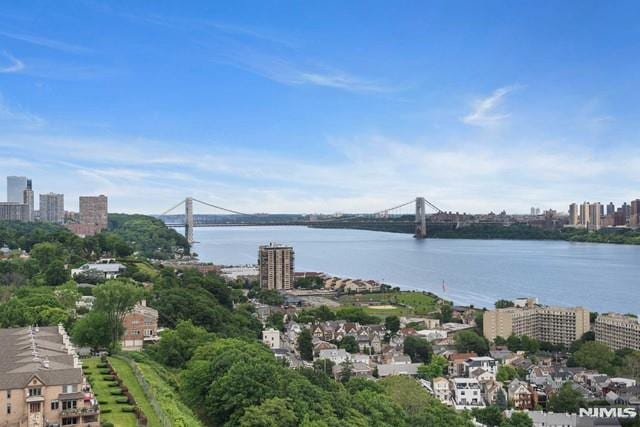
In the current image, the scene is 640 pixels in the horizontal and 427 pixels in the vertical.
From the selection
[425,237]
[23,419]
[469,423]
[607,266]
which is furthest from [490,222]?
[23,419]

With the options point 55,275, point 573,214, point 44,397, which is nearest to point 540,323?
point 55,275

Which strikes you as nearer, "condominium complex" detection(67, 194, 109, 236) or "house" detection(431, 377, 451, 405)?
"house" detection(431, 377, 451, 405)

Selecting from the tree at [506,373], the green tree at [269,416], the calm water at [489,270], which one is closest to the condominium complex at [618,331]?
the tree at [506,373]

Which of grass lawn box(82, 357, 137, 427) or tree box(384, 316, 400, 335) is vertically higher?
grass lawn box(82, 357, 137, 427)

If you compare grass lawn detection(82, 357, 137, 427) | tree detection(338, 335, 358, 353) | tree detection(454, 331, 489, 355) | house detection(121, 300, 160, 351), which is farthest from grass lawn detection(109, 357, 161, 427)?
tree detection(454, 331, 489, 355)

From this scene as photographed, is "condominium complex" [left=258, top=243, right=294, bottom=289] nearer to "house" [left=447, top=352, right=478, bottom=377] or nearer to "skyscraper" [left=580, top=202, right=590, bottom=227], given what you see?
"house" [left=447, top=352, right=478, bottom=377]

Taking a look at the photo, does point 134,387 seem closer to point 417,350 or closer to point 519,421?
point 519,421

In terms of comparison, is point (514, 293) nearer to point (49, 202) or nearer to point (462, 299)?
point (462, 299)
